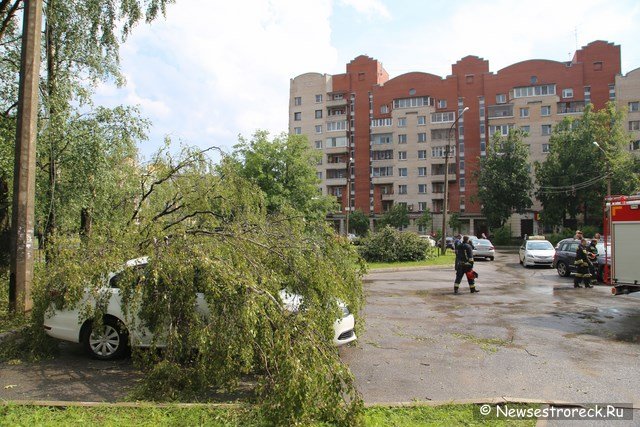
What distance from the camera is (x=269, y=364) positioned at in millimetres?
4984

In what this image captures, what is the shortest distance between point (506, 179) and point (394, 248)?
116 ft

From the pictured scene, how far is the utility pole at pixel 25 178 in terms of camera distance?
8.26m

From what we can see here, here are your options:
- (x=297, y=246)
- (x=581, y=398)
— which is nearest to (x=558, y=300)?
(x=581, y=398)

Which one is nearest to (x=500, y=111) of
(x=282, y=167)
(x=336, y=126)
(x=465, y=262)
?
(x=336, y=126)

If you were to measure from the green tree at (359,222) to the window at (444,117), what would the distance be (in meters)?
18.5

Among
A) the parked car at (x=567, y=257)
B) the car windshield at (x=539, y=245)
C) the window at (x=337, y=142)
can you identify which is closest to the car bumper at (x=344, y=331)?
the parked car at (x=567, y=257)

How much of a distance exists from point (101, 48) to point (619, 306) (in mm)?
15561

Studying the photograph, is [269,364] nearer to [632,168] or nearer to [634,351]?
[634,351]

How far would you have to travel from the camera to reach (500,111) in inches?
2650

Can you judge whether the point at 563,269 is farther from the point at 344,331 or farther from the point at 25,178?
the point at 25,178

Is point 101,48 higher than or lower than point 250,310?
higher

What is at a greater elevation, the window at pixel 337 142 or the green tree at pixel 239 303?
the window at pixel 337 142

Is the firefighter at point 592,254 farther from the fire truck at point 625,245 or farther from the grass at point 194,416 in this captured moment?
the grass at point 194,416

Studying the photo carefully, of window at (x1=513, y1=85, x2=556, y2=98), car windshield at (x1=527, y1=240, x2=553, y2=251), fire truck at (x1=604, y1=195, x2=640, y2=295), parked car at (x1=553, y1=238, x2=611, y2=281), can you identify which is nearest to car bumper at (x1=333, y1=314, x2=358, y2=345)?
fire truck at (x1=604, y1=195, x2=640, y2=295)
